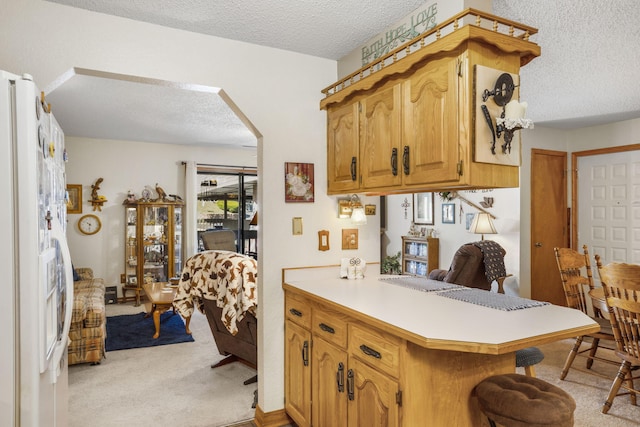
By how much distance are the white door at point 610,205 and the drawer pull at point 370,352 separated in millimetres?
4752

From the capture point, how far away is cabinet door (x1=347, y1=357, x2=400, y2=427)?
1.58 metres

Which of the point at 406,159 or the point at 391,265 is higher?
the point at 406,159

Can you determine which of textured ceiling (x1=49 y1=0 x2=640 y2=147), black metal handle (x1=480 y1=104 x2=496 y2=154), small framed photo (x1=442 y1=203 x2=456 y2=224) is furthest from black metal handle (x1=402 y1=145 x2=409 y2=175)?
small framed photo (x1=442 y1=203 x2=456 y2=224)

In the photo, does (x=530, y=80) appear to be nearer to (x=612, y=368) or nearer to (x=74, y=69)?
(x=612, y=368)

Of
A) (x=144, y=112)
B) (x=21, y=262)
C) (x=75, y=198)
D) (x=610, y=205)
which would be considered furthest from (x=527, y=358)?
(x=75, y=198)

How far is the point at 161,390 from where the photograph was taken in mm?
3156

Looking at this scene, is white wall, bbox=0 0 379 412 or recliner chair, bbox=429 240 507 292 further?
recliner chair, bbox=429 240 507 292

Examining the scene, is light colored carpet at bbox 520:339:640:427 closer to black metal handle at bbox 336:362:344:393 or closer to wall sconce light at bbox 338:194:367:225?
black metal handle at bbox 336:362:344:393

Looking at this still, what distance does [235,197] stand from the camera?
7.48 metres

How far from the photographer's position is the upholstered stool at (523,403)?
143 centimetres

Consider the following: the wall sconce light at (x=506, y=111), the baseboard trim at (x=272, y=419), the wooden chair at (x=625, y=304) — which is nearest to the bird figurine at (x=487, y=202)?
the wooden chair at (x=625, y=304)

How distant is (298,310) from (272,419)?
0.77 m

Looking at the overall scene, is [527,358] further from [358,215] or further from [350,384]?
[358,215]

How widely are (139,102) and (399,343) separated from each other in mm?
3883
